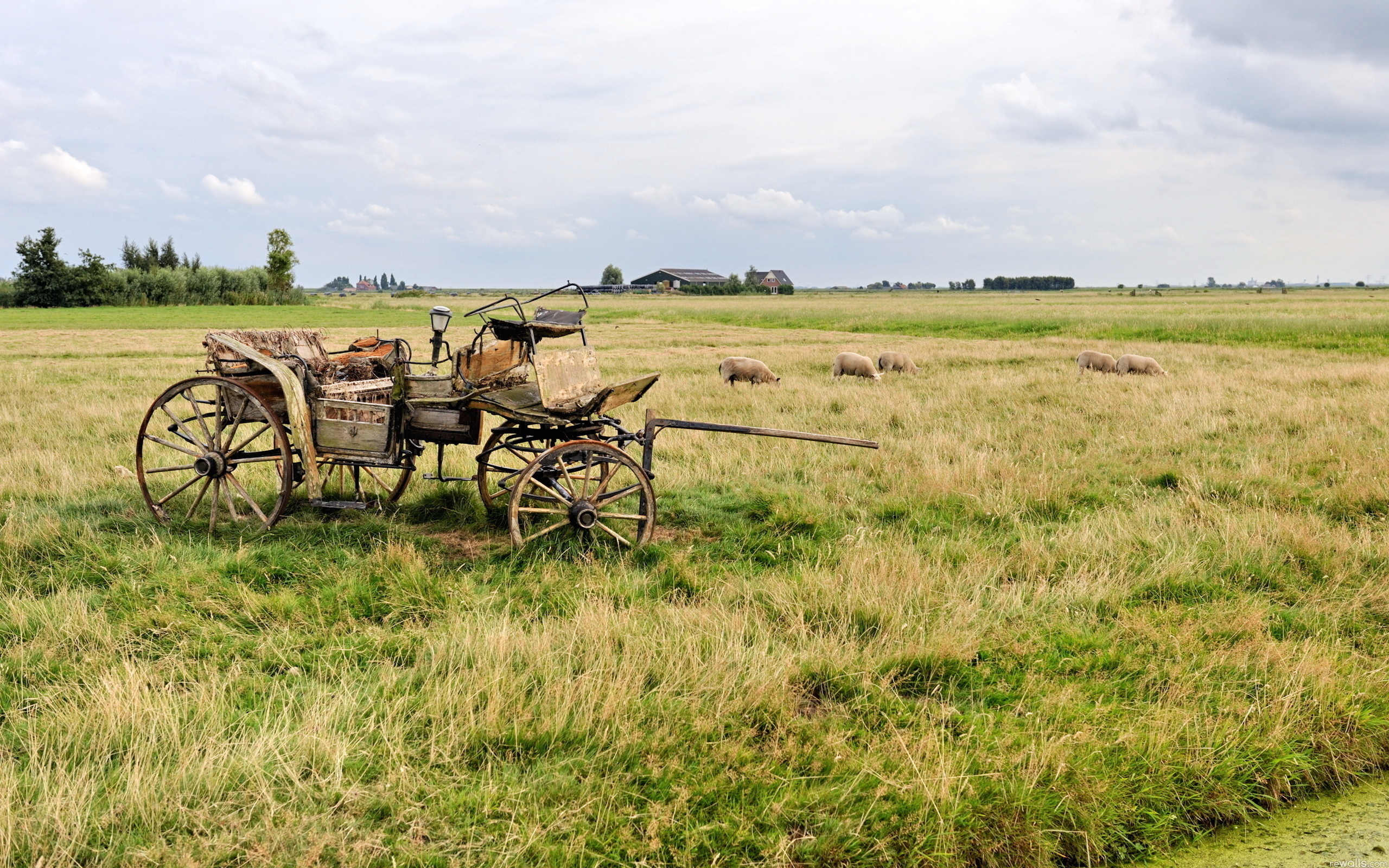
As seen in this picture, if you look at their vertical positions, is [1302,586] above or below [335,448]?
below

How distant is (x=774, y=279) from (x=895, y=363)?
13245cm

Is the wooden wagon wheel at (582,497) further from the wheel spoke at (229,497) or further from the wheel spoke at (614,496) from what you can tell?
the wheel spoke at (229,497)

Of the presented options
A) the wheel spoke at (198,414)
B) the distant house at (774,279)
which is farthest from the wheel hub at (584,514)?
the distant house at (774,279)

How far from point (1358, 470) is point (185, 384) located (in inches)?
459

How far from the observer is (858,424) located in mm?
12602

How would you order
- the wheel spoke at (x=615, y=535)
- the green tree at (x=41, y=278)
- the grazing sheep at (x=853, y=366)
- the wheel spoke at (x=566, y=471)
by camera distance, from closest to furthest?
the wheel spoke at (x=615, y=535)
the wheel spoke at (x=566, y=471)
the grazing sheep at (x=853, y=366)
the green tree at (x=41, y=278)

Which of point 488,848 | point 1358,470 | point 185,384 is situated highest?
point 185,384

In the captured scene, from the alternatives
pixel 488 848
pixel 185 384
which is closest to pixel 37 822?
pixel 488 848

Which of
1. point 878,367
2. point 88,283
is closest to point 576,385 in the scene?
point 878,367

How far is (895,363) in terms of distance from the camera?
20.7 m

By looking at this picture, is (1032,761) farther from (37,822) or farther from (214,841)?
(37,822)

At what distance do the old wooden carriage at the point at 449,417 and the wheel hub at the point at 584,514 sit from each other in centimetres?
1

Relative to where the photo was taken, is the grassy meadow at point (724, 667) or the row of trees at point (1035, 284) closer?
the grassy meadow at point (724, 667)

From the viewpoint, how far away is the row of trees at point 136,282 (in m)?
75.9
